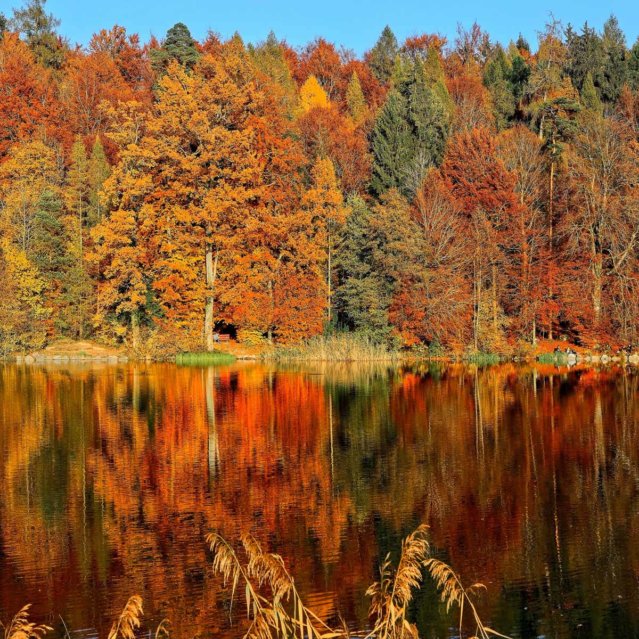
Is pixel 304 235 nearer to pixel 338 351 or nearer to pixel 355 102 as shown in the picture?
pixel 338 351

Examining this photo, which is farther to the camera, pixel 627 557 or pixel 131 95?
pixel 131 95

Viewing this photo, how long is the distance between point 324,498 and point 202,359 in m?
30.1

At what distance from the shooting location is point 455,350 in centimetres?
4650

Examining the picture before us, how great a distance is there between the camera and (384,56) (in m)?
94.1

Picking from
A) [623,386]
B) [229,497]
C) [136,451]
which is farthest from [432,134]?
[229,497]

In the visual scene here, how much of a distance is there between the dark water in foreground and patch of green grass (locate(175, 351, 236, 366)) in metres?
14.5

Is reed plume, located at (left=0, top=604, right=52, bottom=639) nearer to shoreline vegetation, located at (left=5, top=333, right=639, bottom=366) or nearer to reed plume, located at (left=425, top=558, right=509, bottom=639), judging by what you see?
reed plume, located at (left=425, top=558, right=509, bottom=639)

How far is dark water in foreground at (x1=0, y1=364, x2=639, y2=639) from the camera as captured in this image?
10.7 m

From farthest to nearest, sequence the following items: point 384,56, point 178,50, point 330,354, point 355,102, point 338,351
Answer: point 384,56 < point 355,102 < point 178,50 < point 330,354 < point 338,351

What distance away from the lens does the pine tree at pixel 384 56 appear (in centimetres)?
9288

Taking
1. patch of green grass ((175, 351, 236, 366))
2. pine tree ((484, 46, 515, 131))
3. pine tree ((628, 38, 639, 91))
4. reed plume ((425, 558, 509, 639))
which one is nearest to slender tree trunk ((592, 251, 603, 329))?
patch of green grass ((175, 351, 236, 366))

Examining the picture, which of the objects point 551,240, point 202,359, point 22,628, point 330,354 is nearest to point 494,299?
point 551,240

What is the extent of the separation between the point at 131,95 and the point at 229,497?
2363 inches

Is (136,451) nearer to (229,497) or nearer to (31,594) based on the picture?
(229,497)
